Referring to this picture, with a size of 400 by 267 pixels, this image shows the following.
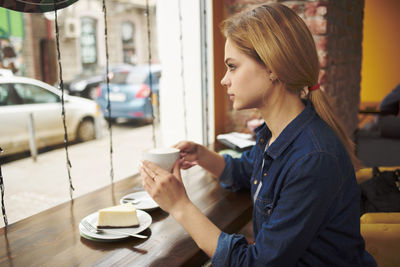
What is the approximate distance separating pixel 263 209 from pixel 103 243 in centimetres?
45

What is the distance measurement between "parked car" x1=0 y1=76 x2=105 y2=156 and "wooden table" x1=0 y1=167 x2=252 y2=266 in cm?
472

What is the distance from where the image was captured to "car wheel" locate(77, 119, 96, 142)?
23.8 ft

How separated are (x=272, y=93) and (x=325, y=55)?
1328 mm

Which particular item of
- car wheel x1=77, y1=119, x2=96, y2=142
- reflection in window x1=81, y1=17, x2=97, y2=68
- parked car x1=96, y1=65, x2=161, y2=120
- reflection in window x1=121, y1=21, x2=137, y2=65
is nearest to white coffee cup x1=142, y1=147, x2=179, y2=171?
car wheel x1=77, y1=119, x2=96, y2=142

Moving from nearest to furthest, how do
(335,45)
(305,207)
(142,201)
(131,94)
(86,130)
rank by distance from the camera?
(305,207) < (142,201) < (335,45) < (86,130) < (131,94)

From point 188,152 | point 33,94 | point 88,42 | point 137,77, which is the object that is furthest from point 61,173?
point 88,42

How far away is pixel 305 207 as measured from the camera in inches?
33.0

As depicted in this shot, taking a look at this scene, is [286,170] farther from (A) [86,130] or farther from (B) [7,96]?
(A) [86,130]

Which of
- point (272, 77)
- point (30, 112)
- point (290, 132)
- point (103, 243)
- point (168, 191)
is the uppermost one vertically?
point (272, 77)

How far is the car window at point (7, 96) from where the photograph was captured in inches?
226

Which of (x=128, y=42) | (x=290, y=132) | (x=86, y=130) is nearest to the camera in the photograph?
(x=290, y=132)

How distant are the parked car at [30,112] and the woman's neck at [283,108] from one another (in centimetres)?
508

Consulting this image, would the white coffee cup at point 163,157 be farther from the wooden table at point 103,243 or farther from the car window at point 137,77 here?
the car window at point 137,77

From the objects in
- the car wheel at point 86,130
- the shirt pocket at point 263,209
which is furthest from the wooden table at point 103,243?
the car wheel at point 86,130
